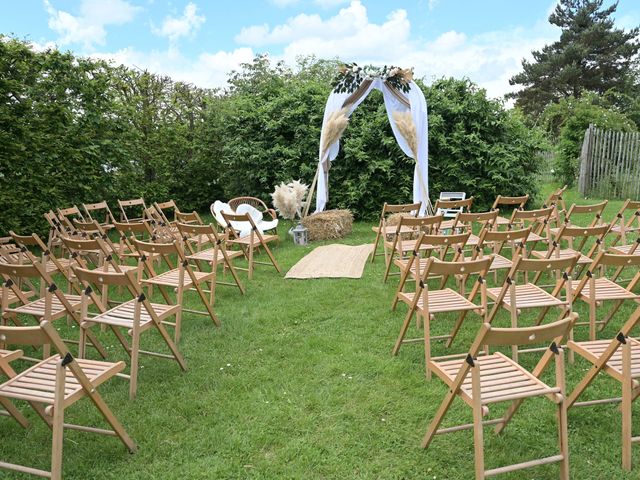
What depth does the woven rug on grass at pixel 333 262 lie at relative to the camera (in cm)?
683

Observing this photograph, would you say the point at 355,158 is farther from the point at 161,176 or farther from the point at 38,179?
the point at 38,179

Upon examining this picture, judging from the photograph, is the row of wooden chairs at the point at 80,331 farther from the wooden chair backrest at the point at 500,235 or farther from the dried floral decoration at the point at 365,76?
the dried floral decoration at the point at 365,76

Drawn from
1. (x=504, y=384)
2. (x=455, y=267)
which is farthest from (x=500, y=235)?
(x=504, y=384)

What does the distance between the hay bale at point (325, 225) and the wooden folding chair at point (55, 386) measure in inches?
257

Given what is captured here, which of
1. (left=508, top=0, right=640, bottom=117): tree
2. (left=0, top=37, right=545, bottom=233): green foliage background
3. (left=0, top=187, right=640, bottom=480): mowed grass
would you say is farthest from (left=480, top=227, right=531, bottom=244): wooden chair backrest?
(left=508, top=0, right=640, bottom=117): tree

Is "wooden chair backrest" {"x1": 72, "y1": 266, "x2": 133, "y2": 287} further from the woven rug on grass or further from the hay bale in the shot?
→ the hay bale

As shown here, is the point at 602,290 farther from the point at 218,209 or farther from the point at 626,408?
the point at 218,209

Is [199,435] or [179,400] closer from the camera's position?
[199,435]

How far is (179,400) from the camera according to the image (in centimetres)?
351

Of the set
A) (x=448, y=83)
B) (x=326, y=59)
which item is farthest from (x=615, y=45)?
(x=448, y=83)

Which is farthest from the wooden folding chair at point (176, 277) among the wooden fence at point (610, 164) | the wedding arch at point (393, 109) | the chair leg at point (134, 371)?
the wooden fence at point (610, 164)

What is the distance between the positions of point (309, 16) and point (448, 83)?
33.0 feet

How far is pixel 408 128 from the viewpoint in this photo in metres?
9.43

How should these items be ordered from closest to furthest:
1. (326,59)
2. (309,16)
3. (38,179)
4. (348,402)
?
(348,402), (38,179), (309,16), (326,59)
